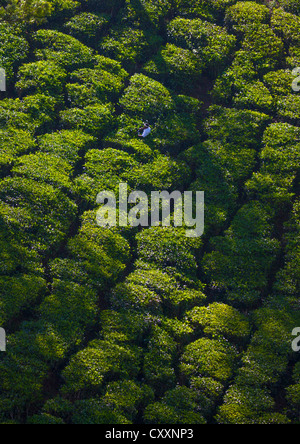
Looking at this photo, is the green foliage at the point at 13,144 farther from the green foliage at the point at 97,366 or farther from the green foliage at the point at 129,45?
the green foliage at the point at 97,366

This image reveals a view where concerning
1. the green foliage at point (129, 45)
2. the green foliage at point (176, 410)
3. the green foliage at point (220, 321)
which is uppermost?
the green foliage at point (129, 45)

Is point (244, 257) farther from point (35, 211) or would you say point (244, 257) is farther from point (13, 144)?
point (13, 144)

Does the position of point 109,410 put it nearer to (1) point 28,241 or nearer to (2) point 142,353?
(2) point 142,353

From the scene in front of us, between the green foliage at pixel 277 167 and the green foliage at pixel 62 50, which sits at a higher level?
the green foliage at pixel 62 50

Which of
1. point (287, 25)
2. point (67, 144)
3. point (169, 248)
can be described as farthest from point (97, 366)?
point (287, 25)

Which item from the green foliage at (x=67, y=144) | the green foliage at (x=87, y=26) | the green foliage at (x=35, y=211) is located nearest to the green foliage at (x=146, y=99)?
the green foliage at (x=67, y=144)

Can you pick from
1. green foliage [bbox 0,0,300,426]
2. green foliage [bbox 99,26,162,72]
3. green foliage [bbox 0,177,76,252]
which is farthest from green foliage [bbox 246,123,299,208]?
green foliage [bbox 0,177,76,252]

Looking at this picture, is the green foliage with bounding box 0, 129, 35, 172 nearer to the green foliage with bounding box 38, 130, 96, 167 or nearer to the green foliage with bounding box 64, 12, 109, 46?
the green foliage with bounding box 38, 130, 96, 167

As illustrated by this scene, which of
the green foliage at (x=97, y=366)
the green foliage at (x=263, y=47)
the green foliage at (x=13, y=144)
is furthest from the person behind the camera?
the green foliage at (x=263, y=47)

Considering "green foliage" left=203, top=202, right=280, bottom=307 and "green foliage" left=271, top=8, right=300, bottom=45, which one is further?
"green foliage" left=271, top=8, right=300, bottom=45

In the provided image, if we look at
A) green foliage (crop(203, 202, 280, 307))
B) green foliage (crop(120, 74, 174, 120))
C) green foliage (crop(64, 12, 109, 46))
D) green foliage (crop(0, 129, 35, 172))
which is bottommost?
green foliage (crop(203, 202, 280, 307))

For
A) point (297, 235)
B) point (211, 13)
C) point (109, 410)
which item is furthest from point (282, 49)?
point (109, 410)
